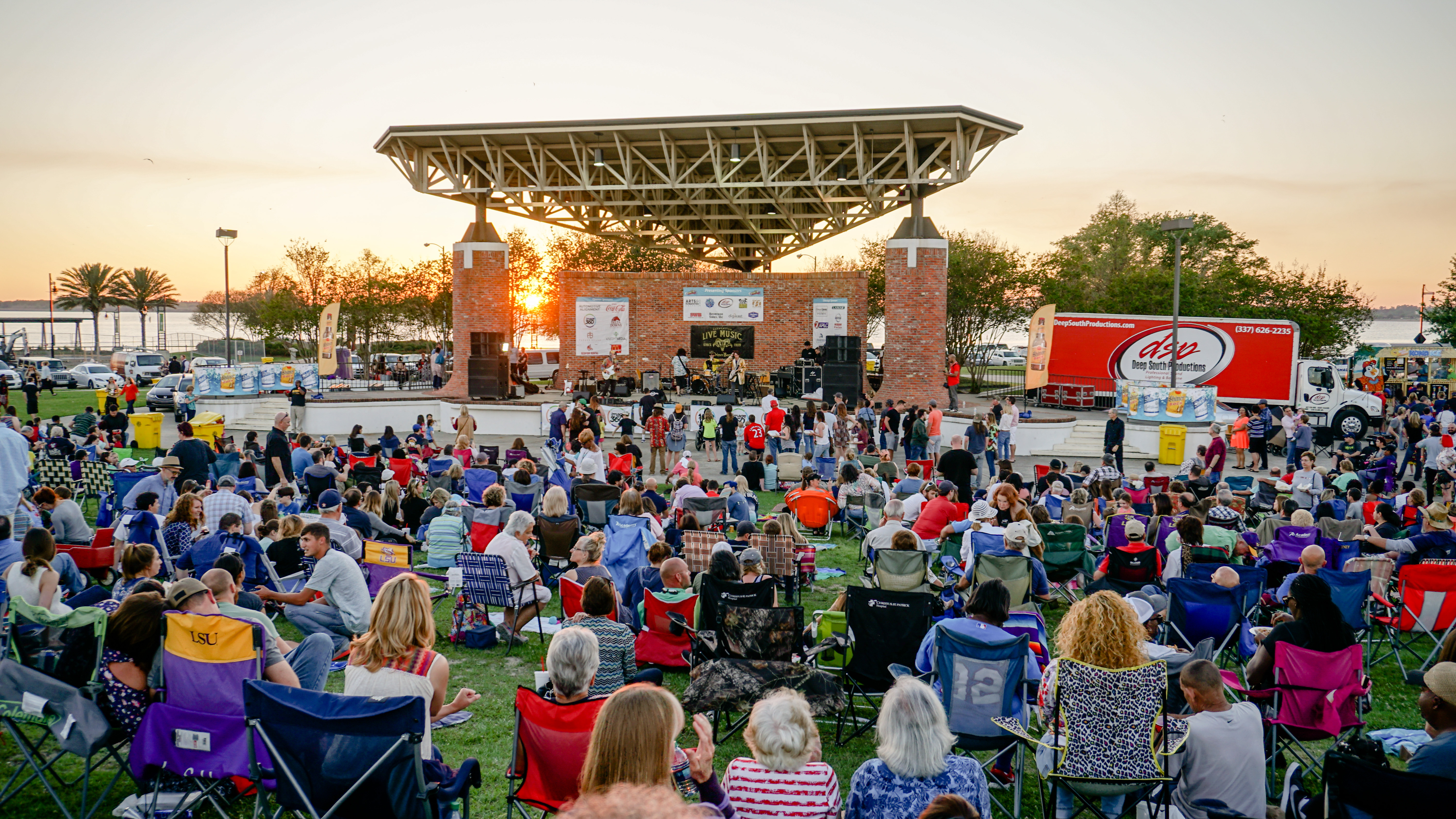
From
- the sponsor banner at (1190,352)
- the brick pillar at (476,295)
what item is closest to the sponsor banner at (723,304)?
the brick pillar at (476,295)

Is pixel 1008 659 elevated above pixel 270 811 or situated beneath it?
elevated above

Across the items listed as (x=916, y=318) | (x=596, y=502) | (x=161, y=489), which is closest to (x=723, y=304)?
(x=916, y=318)

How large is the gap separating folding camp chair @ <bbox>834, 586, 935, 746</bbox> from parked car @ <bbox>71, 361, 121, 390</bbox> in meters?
39.5

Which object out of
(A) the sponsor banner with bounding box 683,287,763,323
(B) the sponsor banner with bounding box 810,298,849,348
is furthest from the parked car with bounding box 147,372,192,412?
(B) the sponsor banner with bounding box 810,298,849,348

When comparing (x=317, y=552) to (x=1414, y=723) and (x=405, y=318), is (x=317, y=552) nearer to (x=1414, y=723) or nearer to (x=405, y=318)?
(x=1414, y=723)

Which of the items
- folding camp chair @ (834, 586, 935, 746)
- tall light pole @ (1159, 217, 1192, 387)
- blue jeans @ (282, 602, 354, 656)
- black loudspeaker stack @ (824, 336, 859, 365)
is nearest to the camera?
folding camp chair @ (834, 586, 935, 746)

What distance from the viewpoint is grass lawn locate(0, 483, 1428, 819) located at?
452 cm

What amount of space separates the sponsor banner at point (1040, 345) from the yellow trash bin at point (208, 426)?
18020mm

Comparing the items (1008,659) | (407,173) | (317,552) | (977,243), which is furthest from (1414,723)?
(977,243)

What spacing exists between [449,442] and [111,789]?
58.7 ft

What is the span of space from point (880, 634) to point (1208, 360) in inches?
992

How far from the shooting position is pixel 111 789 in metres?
4.28

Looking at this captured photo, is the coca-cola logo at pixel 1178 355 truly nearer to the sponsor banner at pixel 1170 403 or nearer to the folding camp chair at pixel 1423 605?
the sponsor banner at pixel 1170 403

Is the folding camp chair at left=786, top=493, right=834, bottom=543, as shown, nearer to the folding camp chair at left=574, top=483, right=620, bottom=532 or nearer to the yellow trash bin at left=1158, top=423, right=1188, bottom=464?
the folding camp chair at left=574, top=483, right=620, bottom=532
